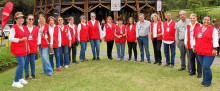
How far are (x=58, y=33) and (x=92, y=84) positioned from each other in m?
2.29

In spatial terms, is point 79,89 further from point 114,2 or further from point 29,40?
point 114,2

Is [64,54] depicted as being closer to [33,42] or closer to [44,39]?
[44,39]

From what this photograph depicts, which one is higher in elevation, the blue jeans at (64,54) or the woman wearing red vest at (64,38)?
the woman wearing red vest at (64,38)

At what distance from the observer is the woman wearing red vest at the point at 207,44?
18.1 feet

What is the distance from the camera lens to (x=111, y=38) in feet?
32.2

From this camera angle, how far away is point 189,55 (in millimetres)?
6957

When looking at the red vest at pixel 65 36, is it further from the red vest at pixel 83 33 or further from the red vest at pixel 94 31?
the red vest at pixel 94 31

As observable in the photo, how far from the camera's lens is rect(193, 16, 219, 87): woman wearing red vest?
18.1ft

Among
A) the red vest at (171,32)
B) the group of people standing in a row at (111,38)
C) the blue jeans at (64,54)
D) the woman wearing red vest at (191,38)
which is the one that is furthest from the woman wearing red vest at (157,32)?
the blue jeans at (64,54)

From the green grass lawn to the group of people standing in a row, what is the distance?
31 centimetres

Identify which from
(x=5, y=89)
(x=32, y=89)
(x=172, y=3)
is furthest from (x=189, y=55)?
(x=172, y=3)

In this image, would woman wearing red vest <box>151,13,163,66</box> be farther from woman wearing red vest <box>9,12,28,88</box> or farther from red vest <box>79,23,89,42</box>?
woman wearing red vest <box>9,12,28,88</box>

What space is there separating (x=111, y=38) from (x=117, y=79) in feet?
11.4

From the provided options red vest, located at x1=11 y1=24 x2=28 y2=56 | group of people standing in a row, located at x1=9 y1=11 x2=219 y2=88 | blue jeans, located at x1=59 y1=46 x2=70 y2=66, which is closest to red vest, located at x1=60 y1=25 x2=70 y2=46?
group of people standing in a row, located at x1=9 y1=11 x2=219 y2=88
